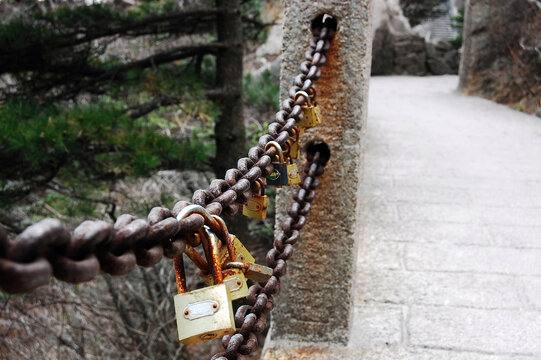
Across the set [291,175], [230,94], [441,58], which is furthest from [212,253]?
[441,58]

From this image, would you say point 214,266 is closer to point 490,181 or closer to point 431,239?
point 431,239

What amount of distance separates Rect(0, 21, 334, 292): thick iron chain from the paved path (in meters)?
1.32

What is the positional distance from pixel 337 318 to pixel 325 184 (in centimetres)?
55

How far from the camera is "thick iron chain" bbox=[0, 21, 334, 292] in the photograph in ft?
1.81

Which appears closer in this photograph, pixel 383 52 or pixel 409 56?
pixel 383 52

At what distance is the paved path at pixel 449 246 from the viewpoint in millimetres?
2182

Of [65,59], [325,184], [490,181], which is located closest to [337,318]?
[325,184]

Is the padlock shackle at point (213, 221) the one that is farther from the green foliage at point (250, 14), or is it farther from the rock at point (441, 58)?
the rock at point (441, 58)

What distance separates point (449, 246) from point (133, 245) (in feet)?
9.20

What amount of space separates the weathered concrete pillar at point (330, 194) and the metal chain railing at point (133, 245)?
1.71 feet

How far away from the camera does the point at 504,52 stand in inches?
381

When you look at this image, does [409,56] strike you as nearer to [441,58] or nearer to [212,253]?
[441,58]

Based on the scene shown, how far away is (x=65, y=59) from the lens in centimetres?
432

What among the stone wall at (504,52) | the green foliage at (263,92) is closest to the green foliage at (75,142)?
the green foliage at (263,92)
